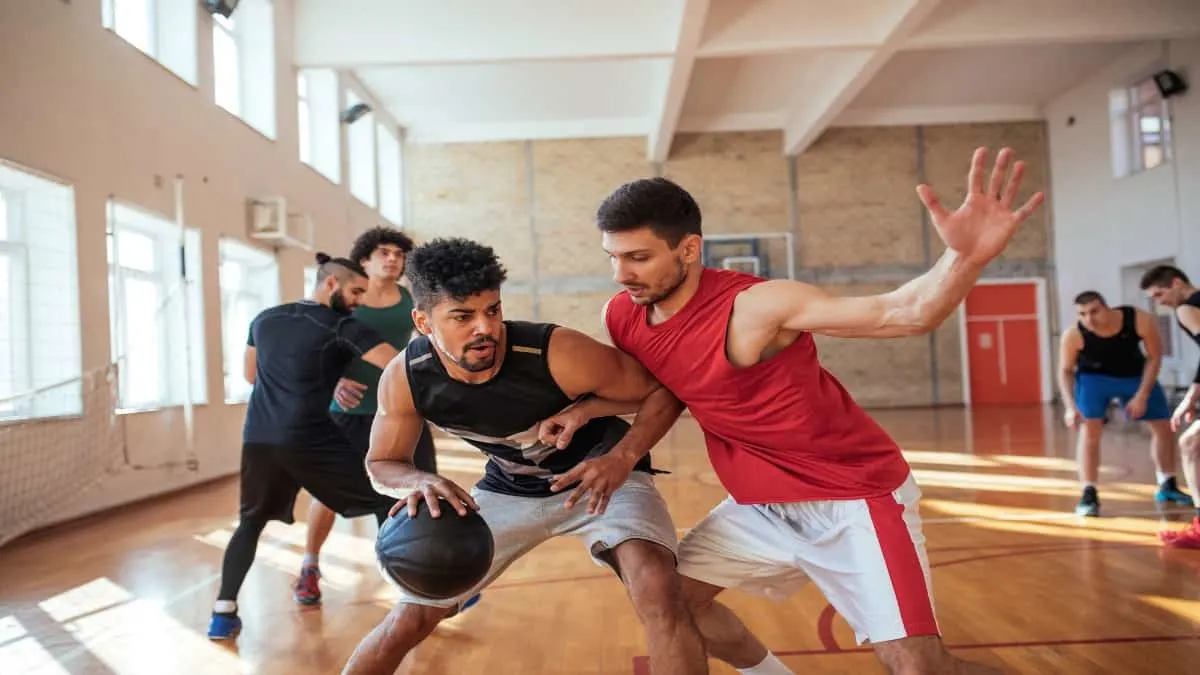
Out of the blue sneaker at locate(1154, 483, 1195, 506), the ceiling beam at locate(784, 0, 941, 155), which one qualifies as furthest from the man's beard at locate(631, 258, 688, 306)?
the ceiling beam at locate(784, 0, 941, 155)

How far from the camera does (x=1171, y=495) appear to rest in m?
6.12

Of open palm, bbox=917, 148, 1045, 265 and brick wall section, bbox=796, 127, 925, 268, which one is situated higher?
brick wall section, bbox=796, 127, 925, 268

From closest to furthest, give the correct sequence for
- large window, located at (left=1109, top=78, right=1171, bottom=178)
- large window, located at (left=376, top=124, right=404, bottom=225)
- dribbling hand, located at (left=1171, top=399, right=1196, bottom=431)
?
dribbling hand, located at (left=1171, top=399, right=1196, bottom=431)
large window, located at (left=1109, top=78, right=1171, bottom=178)
large window, located at (left=376, top=124, right=404, bottom=225)

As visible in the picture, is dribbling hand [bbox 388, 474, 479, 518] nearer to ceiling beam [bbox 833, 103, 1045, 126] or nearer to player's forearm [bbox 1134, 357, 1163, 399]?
player's forearm [bbox 1134, 357, 1163, 399]

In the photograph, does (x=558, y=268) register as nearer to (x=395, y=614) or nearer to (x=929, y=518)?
(x=929, y=518)

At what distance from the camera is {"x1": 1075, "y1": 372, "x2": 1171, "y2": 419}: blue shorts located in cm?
602

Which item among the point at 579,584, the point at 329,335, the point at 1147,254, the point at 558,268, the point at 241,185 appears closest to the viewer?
the point at 329,335

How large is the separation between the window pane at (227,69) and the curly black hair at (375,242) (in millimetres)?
6340

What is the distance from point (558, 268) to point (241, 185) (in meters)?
8.06

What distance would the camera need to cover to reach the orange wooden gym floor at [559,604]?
11.0 ft

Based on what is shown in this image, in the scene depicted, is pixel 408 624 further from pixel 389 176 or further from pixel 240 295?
pixel 389 176

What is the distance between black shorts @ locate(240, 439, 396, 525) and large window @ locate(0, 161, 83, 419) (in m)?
3.28

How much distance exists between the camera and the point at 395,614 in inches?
93.7

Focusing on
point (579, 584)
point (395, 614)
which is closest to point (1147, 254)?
point (579, 584)
